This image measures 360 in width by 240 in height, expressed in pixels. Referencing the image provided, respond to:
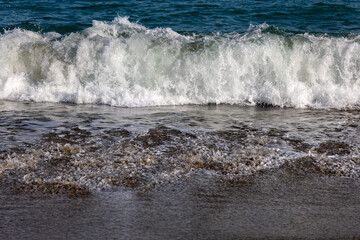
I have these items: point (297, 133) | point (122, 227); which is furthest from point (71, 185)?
point (297, 133)

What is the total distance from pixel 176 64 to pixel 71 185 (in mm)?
4711

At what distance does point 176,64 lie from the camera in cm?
850

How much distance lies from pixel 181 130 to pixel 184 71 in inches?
107

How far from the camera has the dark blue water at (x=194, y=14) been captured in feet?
38.3

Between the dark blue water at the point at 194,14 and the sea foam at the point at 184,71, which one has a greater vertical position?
the dark blue water at the point at 194,14

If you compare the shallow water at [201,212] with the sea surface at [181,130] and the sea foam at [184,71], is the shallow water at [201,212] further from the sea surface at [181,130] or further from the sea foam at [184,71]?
the sea foam at [184,71]

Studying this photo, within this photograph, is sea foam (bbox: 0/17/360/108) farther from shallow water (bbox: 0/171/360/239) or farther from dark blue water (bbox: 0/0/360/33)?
shallow water (bbox: 0/171/360/239)

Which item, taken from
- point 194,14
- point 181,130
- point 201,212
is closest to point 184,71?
point 181,130

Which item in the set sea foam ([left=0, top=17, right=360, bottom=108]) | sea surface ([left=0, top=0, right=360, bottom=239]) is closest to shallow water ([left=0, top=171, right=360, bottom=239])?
sea surface ([left=0, top=0, right=360, bottom=239])

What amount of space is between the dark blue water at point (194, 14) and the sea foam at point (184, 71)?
259cm

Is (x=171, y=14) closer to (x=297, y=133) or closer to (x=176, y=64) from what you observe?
(x=176, y=64)

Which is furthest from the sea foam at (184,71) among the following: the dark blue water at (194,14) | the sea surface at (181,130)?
the dark blue water at (194,14)

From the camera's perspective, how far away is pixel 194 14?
41.5 ft

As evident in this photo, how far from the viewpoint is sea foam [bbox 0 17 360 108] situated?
25.9 feet
